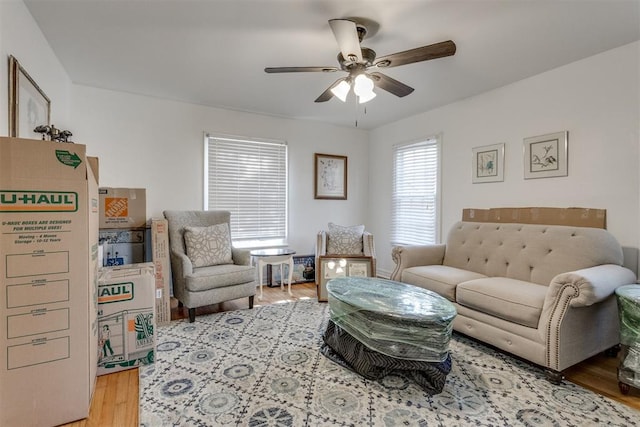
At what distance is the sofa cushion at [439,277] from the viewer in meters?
2.70

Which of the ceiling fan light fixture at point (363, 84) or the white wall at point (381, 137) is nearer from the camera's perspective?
the ceiling fan light fixture at point (363, 84)

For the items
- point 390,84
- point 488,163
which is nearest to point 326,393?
point 390,84

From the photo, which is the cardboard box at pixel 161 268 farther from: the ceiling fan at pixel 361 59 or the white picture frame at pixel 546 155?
the white picture frame at pixel 546 155

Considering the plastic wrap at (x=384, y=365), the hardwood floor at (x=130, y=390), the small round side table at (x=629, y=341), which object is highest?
the small round side table at (x=629, y=341)

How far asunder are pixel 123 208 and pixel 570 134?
4.49 meters

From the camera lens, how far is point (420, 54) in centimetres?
204

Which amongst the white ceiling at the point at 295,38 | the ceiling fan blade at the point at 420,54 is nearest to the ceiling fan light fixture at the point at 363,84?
the ceiling fan blade at the point at 420,54

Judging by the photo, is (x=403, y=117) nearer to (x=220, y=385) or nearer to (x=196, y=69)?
(x=196, y=69)

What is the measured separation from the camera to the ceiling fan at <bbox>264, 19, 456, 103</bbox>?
1896 mm

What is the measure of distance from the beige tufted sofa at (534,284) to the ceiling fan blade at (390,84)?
160 cm

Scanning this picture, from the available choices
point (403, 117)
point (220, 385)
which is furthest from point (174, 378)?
point (403, 117)

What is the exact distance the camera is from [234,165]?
424 cm

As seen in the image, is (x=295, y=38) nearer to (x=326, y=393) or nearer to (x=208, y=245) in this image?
(x=208, y=245)

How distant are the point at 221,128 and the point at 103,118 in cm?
130
